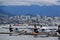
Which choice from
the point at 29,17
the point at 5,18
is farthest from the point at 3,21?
the point at 29,17

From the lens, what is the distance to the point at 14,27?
1844 millimetres

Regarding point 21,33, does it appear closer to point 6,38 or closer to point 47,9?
point 6,38

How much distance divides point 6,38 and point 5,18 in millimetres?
246

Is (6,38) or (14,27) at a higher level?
(14,27)

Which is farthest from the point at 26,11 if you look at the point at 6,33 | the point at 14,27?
the point at 6,33

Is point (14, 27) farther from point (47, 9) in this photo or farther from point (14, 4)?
point (47, 9)

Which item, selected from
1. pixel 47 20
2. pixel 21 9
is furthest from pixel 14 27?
pixel 47 20

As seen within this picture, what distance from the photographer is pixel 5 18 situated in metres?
1.85

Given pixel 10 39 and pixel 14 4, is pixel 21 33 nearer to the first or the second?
pixel 10 39

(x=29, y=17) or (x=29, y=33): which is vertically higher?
(x=29, y=17)

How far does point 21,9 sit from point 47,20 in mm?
343

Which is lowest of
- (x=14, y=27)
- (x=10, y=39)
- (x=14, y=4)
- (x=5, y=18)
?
(x=10, y=39)

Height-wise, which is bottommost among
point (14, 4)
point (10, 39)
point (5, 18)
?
point (10, 39)

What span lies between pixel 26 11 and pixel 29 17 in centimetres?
8
